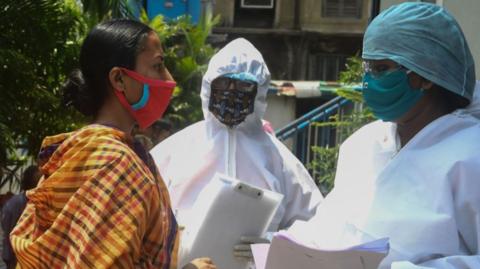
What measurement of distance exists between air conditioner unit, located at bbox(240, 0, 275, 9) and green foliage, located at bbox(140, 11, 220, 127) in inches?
331

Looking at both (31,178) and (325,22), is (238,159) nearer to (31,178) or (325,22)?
(31,178)

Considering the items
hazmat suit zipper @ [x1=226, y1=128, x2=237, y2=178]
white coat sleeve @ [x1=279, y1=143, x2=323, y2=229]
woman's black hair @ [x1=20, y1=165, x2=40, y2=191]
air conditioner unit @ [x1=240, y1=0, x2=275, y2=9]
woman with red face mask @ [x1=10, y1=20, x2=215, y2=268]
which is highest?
woman with red face mask @ [x1=10, y1=20, x2=215, y2=268]

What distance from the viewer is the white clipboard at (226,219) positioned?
3.10 m

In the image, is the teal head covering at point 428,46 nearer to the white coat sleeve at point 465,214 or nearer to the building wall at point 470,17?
the white coat sleeve at point 465,214

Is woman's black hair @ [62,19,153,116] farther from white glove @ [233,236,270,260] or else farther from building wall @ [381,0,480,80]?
building wall @ [381,0,480,80]

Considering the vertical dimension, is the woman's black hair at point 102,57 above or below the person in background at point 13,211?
above

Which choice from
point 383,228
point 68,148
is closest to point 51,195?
point 68,148

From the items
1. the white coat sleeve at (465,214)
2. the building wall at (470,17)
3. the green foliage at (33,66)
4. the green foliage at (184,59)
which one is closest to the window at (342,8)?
the green foliage at (184,59)

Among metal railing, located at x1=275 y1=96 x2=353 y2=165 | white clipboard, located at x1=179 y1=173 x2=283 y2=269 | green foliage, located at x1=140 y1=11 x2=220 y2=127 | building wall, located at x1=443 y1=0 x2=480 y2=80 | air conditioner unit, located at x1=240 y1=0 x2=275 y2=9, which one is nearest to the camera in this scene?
white clipboard, located at x1=179 y1=173 x2=283 y2=269

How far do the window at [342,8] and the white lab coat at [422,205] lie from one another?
20.5 m

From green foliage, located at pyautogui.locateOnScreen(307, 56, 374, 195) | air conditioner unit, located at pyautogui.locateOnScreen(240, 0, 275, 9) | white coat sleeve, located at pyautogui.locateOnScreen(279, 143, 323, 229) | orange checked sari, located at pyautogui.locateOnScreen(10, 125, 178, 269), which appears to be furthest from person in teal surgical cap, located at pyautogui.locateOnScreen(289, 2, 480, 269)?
air conditioner unit, located at pyautogui.locateOnScreen(240, 0, 275, 9)

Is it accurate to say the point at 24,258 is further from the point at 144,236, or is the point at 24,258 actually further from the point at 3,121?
the point at 3,121

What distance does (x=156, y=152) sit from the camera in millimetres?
4086

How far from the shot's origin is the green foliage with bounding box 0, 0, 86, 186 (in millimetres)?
6801
